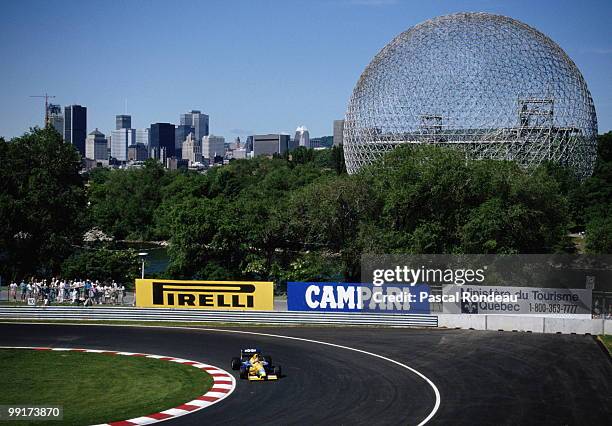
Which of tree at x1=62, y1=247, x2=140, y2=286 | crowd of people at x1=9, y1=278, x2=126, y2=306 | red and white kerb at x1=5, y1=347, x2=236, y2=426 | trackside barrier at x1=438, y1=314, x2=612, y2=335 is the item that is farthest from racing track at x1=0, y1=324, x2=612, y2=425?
tree at x1=62, y1=247, x2=140, y2=286

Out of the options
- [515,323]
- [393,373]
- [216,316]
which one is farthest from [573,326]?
[216,316]

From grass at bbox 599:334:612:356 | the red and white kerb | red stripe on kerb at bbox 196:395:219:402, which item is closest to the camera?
the red and white kerb

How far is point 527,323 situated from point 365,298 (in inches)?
326

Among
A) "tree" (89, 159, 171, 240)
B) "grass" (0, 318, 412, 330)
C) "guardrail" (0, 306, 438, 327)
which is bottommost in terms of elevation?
"grass" (0, 318, 412, 330)

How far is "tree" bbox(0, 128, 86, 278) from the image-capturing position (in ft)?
204

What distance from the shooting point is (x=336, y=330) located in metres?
39.0

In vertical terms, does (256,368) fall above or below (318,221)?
below

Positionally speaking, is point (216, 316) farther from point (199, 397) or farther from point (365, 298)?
point (199, 397)

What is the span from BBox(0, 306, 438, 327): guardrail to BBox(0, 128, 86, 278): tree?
2033cm

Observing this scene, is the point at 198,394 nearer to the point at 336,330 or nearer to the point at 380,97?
the point at 336,330

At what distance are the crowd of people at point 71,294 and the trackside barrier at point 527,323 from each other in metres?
19.1

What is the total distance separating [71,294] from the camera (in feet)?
156

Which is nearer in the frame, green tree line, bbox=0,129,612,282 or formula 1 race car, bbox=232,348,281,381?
formula 1 race car, bbox=232,348,281,381

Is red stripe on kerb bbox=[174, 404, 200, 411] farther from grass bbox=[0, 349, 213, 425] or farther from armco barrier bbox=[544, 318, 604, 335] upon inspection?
armco barrier bbox=[544, 318, 604, 335]
